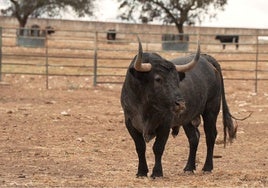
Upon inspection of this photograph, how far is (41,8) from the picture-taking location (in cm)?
4422

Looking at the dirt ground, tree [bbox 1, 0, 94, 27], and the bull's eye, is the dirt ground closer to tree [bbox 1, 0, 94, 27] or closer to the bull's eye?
the bull's eye

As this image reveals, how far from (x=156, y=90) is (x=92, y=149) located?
3.36 meters

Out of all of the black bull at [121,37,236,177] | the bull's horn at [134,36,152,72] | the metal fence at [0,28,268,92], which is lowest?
the metal fence at [0,28,268,92]

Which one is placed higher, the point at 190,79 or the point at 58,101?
the point at 190,79

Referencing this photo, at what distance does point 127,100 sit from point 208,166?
65.5 inches

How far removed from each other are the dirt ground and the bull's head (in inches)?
26.2

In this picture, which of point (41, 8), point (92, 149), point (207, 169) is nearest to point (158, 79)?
point (207, 169)

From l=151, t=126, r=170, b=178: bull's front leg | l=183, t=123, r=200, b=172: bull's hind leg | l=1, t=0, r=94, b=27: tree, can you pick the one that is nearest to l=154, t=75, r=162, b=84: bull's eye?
l=151, t=126, r=170, b=178: bull's front leg

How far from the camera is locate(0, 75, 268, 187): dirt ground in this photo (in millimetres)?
7281

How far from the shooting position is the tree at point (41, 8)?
4047 cm

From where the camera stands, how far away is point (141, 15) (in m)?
46.0

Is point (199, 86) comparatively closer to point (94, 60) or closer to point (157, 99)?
point (157, 99)

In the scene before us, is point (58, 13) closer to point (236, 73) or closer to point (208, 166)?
point (236, 73)

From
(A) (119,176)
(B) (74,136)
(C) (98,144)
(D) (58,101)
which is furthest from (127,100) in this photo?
(D) (58,101)
